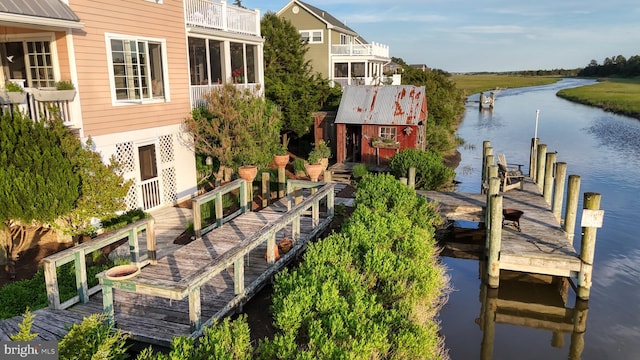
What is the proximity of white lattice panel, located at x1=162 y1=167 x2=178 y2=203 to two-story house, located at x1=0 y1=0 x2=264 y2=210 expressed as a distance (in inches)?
1.3

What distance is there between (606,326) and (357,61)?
102 ft

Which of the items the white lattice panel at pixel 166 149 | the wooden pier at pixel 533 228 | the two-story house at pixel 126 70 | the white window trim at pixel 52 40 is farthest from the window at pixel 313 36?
the white window trim at pixel 52 40

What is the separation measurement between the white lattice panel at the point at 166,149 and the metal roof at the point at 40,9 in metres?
4.70

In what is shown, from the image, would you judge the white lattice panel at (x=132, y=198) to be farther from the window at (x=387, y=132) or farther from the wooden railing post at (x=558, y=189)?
the wooden railing post at (x=558, y=189)

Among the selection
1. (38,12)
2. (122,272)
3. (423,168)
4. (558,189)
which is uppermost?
(38,12)

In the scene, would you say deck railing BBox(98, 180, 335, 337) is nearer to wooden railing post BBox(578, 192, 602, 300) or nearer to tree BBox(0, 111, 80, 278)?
tree BBox(0, 111, 80, 278)

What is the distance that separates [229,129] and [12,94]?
6822 millimetres

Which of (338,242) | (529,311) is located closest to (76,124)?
(338,242)

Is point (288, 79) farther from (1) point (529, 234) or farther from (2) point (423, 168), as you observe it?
(1) point (529, 234)

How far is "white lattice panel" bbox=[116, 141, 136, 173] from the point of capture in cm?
1344

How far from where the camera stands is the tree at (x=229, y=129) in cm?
1568

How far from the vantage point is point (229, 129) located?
52.3ft

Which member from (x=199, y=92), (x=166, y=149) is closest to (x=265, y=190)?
(x=166, y=149)

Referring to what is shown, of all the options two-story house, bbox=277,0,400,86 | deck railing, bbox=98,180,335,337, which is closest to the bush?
deck railing, bbox=98,180,335,337
